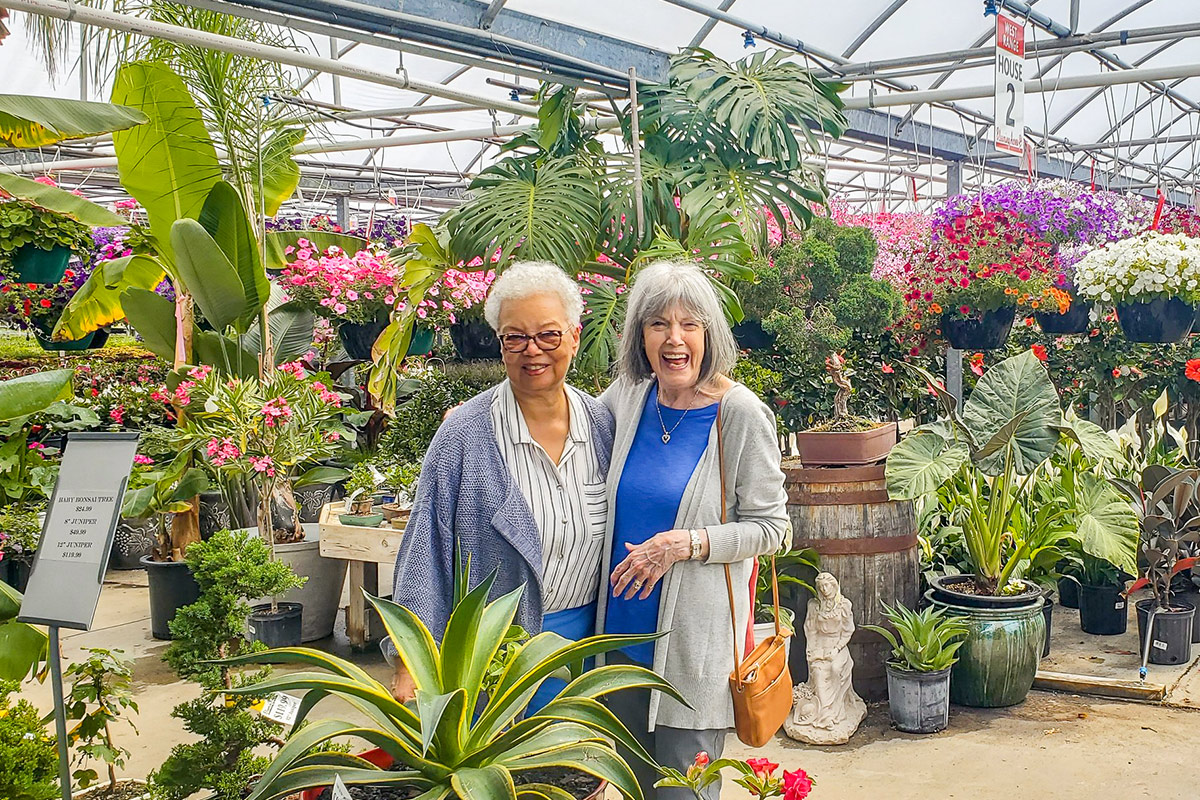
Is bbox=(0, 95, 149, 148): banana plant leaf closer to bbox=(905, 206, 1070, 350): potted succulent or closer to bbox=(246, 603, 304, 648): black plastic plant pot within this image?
bbox=(246, 603, 304, 648): black plastic plant pot

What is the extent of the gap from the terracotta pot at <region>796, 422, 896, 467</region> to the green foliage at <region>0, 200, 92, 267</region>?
2316 mm

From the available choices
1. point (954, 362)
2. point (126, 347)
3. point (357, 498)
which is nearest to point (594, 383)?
point (357, 498)

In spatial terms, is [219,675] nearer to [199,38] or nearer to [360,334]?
[199,38]

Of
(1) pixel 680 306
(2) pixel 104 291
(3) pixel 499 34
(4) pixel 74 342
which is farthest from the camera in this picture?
(2) pixel 104 291

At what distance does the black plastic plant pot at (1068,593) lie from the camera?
15.7 feet

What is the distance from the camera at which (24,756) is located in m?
2.05

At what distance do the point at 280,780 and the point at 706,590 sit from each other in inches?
36.1

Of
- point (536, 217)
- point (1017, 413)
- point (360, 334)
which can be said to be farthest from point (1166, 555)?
point (360, 334)

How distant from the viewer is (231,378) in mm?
4062

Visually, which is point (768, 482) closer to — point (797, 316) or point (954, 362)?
point (797, 316)

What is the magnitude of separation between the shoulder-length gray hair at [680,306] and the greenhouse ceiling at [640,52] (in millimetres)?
1359

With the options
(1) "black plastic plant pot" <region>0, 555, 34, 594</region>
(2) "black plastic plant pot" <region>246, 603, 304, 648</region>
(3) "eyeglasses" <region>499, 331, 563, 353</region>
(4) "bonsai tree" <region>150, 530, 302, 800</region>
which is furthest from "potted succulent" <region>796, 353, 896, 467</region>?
(1) "black plastic plant pot" <region>0, 555, 34, 594</region>

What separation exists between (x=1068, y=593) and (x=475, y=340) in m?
2.96

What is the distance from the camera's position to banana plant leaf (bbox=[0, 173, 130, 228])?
3.07 metres
